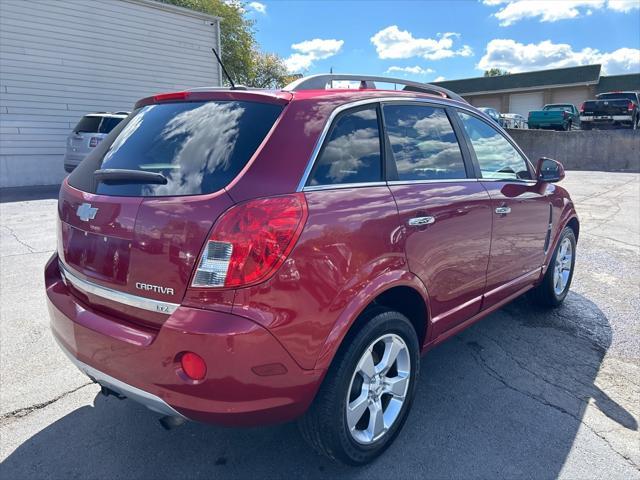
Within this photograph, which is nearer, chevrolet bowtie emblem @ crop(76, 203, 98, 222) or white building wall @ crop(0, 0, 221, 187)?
chevrolet bowtie emblem @ crop(76, 203, 98, 222)

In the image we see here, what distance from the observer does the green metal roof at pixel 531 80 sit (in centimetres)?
3669

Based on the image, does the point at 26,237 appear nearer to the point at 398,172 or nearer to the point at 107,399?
the point at 107,399

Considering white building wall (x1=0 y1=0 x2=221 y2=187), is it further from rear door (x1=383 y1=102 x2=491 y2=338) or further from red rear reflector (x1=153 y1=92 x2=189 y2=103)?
rear door (x1=383 y1=102 x2=491 y2=338)

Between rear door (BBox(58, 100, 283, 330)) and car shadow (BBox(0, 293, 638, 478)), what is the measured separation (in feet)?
2.77

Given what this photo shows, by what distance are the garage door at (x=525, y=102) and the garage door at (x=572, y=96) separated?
46.1 inches

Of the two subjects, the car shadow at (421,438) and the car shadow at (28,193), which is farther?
the car shadow at (28,193)

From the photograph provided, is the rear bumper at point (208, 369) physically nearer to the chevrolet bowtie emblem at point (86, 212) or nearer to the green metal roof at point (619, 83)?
the chevrolet bowtie emblem at point (86, 212)

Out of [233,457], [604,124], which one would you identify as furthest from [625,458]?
[604,124]

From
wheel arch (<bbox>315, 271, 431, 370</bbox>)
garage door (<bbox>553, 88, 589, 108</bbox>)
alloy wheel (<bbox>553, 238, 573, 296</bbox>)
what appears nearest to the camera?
wheel arch (<bbox>315, 271, 431, 370</bbox>)

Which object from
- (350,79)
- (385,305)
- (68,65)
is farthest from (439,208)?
(68,65)

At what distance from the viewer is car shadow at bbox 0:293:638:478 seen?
2381mm

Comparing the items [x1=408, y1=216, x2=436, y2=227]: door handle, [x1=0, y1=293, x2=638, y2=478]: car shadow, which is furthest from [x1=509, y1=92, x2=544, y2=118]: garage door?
[x1=408, y1=216, x2=436, y2=227]: door handle

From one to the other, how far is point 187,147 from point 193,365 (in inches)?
39.1

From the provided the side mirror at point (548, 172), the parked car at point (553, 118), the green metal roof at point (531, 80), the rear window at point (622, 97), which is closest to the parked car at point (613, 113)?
the rear window at point (622, 97)
